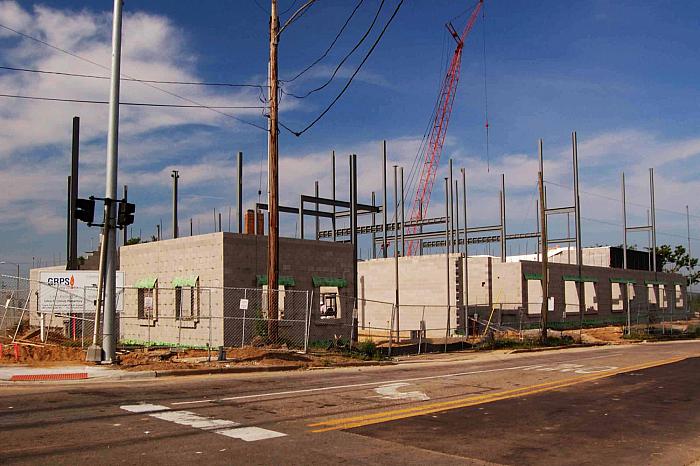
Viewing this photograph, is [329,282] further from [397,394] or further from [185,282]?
[397,394]

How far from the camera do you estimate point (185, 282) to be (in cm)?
2797

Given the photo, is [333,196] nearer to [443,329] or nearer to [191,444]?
[443,329]

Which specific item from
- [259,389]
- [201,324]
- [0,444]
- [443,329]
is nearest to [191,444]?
[0,444]

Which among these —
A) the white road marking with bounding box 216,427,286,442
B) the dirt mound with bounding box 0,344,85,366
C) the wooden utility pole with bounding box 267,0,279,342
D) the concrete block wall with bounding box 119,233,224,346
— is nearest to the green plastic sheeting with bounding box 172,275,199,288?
the concrete block wall with bounding box 119,233,224,346

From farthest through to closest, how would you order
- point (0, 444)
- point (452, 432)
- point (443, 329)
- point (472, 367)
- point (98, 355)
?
point (443, 329) < point (472, 367) < point (98, 355) < point (452, 432) < point (0, 444)

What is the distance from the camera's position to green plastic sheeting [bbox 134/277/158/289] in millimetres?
30427

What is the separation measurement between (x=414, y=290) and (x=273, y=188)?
68.2ft

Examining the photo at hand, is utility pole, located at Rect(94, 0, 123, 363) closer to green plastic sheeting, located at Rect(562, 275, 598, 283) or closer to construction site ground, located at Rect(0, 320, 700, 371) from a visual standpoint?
construction site ground, located at Rect(0, 320, 700, 371)

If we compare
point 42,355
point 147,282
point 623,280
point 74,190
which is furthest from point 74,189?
point 623,280

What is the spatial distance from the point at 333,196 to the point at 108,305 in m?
29.3

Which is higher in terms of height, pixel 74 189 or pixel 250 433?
pixel 74 189

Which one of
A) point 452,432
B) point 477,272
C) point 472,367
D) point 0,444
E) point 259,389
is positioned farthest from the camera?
point 477,272

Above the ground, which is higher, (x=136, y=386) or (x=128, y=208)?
(x=128, y=208)

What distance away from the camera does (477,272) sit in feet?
143
